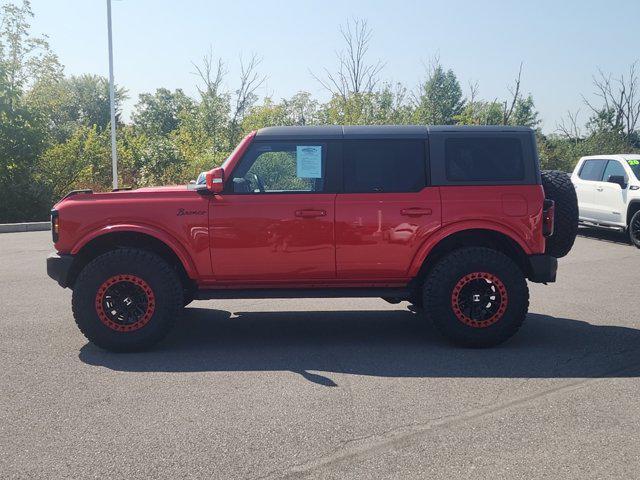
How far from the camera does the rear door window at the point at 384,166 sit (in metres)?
5.82

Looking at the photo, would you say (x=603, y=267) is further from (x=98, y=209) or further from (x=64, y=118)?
(x=64, y=118)

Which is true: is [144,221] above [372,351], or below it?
above

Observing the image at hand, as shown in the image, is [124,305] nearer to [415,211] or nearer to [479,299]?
[415,211]

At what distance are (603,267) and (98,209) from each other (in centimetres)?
792

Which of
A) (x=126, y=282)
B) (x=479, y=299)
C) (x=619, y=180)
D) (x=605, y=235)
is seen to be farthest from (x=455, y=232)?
(x=605, y=235)

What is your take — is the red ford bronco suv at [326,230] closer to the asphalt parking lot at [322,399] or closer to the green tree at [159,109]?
the asphalt parking lot at [322,399]

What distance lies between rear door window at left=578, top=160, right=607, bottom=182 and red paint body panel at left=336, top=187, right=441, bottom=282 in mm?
9544

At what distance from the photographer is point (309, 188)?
5836 millimetres

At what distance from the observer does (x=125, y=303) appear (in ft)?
18.9

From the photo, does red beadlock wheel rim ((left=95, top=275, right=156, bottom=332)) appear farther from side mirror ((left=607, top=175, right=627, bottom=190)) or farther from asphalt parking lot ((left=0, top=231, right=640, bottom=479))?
side mirror ((left=607, top=175, right=627, bottom=190))

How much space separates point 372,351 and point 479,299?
1.04 meters

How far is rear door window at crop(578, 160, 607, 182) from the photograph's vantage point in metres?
14.0

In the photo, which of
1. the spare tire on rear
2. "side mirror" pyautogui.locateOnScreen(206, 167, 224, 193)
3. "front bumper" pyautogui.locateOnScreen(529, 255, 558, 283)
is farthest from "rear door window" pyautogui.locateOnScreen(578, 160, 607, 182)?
"side mirror" pyautogui.locateOnScreen(206, 167, 224, 193)

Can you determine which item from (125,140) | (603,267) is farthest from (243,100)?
(603,267)
